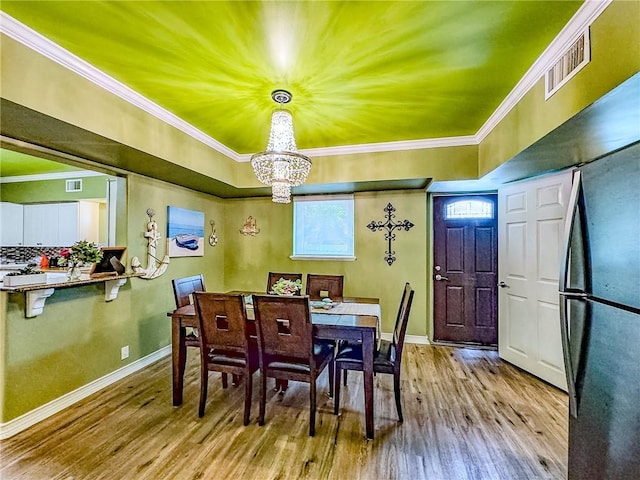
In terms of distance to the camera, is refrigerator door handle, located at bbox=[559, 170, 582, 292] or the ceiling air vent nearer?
refrigerator door handle, located at bbox=[559, 170, 582, 292]

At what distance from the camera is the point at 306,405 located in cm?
274

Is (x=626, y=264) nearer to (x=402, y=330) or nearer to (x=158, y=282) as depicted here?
(x=402, y=330)

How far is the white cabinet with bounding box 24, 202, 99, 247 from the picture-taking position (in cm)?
511

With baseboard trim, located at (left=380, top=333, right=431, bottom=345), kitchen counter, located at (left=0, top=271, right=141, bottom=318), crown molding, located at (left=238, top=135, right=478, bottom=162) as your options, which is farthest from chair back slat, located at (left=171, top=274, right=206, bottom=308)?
baseboard trim, located at (left=380, top=333, right=431, bottom=345)

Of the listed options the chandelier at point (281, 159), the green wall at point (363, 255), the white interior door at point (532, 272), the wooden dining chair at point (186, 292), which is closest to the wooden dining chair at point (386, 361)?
the wooden dining chair at point (186, 292)

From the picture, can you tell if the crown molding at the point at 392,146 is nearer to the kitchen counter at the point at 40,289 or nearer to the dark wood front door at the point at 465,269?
the dark wood front door at the point at 465,269

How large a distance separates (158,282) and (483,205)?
4.38 m

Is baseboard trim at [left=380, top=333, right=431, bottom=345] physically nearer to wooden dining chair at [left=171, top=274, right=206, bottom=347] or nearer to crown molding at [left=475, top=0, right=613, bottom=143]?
wooden dining chair at [left=171, top=274, right=206, bottom=347]

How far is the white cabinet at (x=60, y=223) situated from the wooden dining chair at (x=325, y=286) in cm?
406

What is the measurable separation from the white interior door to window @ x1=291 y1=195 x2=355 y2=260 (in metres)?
1.99

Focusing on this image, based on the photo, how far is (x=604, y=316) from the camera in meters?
1.15

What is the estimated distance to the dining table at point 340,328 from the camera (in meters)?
2.32

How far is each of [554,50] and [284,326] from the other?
2.56m

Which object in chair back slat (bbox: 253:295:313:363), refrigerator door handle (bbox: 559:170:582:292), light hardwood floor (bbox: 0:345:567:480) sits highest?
refrigerator door handle (bbox: 559:170:582:292)
